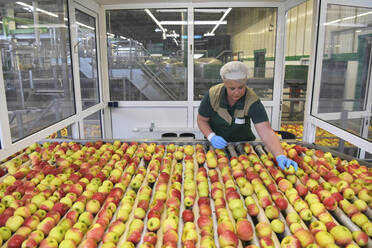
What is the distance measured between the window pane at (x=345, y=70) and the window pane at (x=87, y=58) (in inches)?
134

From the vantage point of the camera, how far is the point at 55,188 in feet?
6.00

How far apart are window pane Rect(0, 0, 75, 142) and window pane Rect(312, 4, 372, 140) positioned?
3324 mm

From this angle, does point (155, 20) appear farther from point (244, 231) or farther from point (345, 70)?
point (244, 231)

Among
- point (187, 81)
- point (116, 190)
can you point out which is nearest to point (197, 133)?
point (187, 81)

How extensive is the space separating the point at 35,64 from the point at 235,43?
3.34 m

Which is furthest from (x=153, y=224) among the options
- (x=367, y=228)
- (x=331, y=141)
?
(x=331, y=141)

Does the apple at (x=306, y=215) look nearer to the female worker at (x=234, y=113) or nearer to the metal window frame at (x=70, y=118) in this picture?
the female worker at (x=234, y=113)

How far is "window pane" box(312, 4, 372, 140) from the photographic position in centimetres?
345

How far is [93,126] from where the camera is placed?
16.6 feet

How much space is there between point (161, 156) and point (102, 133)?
10.4ft

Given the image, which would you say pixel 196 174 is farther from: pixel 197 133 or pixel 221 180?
pixel 197 133

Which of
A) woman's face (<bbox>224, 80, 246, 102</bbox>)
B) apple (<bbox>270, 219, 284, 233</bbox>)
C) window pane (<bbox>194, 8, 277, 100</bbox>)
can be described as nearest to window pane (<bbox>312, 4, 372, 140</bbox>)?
window pane (<bbox>194, 8, 277, 100</bbox>)

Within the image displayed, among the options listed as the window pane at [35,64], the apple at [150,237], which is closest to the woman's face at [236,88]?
the apple at [150,237]

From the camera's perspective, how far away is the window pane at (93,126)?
4836 mm
